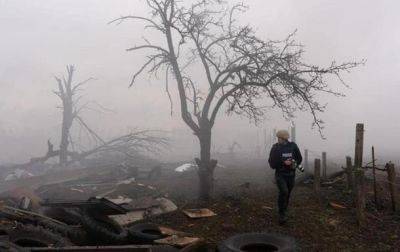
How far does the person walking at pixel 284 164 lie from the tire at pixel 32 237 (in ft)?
15.1

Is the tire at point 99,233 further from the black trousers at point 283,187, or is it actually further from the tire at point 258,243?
the black trousers at point 283,187

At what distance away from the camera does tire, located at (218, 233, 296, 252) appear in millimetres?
7344

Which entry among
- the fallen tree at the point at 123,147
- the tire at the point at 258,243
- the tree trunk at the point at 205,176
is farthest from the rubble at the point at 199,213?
the fallen tree at the point at 123,147

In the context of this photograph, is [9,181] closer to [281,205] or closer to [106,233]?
[106,233]

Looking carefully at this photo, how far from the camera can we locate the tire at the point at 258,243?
734cm

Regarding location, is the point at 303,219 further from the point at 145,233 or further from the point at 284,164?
the point at 145,233

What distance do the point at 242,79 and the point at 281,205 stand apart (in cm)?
497

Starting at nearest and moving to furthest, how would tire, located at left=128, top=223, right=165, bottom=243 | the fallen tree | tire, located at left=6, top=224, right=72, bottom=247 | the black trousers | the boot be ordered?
tire, located at left=6, top=224, right=72, bottom=247, tire, located at left=128, top=223, right=165, bottom=243, the black trousers, the boot, the fallen tree

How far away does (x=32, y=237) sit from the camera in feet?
24.2

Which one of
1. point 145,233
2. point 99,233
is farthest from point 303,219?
point 99,233

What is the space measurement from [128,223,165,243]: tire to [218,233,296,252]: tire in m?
1.54

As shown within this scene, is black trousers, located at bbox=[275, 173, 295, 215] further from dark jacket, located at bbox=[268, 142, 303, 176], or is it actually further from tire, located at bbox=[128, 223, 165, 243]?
tire, located at bbox=[128, 223, 165, 243]

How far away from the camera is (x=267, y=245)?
761 centimetres

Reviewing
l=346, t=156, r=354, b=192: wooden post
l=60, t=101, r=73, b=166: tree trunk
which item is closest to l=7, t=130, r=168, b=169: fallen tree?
l=60, t=101, r=73, b=166: tree trunk
